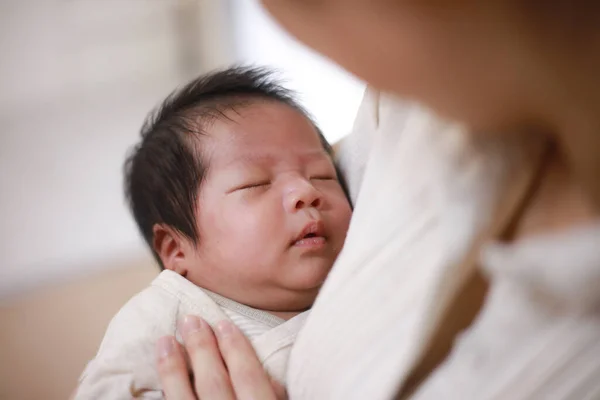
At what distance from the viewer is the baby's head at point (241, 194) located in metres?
0.64

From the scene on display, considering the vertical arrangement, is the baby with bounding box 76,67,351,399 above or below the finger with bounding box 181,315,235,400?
above

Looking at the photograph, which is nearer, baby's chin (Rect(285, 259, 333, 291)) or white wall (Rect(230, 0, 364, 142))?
baby's chin (Rect(285, 259, 333, 291))

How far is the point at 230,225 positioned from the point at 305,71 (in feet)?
4.56

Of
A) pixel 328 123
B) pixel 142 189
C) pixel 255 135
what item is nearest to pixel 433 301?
pixel 255 135

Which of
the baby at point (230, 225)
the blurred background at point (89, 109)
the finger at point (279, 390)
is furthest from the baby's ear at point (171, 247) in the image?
the blurred background at point (89, 109)

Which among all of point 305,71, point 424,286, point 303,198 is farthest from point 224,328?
point 305,71

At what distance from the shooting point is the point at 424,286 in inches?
15.6

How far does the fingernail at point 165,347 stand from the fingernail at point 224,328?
0.16 ft

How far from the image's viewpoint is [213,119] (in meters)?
0.74

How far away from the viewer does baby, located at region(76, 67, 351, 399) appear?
606 mm

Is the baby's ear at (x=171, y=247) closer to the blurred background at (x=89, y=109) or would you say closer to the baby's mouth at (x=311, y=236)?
the baby's mouth at (x=311, y=236)

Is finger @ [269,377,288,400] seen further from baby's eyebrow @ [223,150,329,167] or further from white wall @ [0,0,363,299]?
white wall @ [0,0,363,299]

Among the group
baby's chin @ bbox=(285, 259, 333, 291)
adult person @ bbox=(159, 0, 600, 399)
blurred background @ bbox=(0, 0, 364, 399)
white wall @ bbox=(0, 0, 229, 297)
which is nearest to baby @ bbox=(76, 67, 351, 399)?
baby's chin @ bbox=(285, 259, 333, 291)

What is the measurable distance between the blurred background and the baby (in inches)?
31.9
